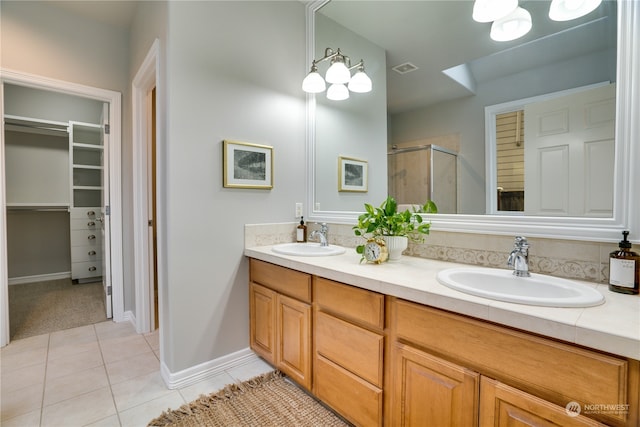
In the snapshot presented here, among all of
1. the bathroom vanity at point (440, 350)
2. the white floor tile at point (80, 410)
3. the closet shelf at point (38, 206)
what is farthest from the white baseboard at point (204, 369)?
the closet shelf at point (38, 206)

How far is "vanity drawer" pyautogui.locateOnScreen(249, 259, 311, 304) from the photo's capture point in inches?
63.7

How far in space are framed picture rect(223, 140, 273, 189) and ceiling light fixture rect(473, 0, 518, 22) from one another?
4.77 ft

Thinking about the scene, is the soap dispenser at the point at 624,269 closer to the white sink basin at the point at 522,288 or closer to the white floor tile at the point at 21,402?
the white sink basin at the point at 522,288

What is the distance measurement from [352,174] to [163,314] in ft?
5.21

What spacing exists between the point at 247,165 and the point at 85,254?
11.0ft

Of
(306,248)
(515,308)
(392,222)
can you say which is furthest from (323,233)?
(515,308)

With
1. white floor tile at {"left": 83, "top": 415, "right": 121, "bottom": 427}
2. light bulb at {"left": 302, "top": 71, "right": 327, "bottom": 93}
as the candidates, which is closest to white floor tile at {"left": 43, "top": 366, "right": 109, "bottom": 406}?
white floor tile at {"left": 83, "top": 415, "right": 121, "bottom": 427}

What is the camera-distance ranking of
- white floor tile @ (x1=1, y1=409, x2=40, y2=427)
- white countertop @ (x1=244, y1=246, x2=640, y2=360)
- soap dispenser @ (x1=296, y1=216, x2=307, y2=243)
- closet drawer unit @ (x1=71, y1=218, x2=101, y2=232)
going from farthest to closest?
closet drawer unit @ (x1=71, y1=218, x2=101, y2=232) < soap dispenser @ (x1=296, y1=216, x2=307, y2=243) < white floor tile @ (x1=1, y1=409, x2=40, y2=427) < white countertop @ (x1=244, y1=246, x2=640, y2=360)

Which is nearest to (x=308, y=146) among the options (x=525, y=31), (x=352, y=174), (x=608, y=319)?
(x=352, y=174)

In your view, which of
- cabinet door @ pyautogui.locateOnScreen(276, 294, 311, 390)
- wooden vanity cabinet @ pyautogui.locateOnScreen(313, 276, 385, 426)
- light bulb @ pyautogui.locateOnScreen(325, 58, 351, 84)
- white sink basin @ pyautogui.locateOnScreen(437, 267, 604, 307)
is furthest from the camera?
light bulb @ pyautogui.locateOnScreen(325, 58, 351, 84)

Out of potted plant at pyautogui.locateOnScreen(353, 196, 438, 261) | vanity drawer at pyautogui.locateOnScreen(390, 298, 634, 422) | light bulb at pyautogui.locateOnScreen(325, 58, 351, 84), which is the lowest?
vanity drawer at pyautogui.locateOnScreen(390, 298, 634, 422)

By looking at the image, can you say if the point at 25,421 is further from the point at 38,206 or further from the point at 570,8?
the point at 38,206

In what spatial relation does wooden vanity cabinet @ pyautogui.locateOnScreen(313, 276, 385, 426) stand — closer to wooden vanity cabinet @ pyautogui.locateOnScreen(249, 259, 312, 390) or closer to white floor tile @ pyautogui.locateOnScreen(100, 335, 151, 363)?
wooden vanity cabinet @ pyautogui.locateOnScreen(249, 259, 312, 390)

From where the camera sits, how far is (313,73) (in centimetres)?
207
